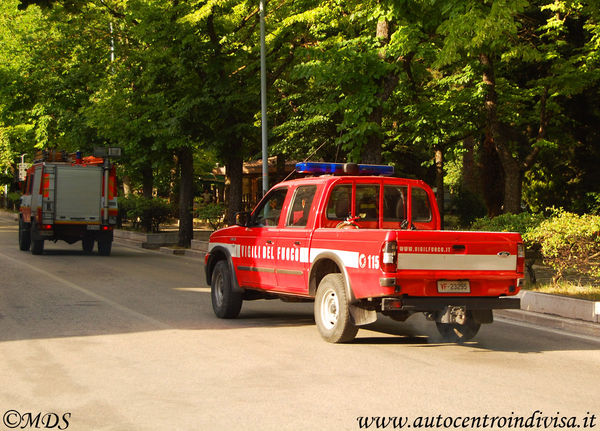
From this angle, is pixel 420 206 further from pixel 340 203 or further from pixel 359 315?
pixel 359 315

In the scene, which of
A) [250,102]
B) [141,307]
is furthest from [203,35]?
[141,307]

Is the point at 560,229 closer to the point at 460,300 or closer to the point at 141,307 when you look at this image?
the point at 460,300

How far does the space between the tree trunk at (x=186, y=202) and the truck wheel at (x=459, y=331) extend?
68.4 ft

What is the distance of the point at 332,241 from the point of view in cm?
1002

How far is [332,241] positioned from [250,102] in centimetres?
1902

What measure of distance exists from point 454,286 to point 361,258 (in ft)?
3.59

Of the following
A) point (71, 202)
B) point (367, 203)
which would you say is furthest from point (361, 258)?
point (71, 202)

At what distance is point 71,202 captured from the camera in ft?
85.8

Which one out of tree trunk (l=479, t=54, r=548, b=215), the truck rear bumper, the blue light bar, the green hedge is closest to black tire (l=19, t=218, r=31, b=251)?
tree trunk (l=479, t=54, r=548, b=215)

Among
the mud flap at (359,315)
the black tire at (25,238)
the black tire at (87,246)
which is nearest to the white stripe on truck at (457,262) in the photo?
the mud flap at (359,315)

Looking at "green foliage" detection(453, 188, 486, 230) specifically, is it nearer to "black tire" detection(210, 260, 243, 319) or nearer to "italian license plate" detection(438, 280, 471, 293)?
"black tire" detection(210, 260, 243, 319)

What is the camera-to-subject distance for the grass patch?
1341 centimetres

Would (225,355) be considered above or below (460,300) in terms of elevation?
below

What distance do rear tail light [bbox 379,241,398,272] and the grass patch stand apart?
5.33 m
